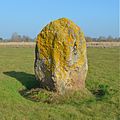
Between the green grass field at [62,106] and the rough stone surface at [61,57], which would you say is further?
the rough stone surface at [61,57]

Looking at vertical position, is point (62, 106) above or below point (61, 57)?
below

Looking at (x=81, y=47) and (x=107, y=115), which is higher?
(x=81, y=47)

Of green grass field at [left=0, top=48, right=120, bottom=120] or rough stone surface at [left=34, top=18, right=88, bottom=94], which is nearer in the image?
green grass field at [left=0, top=48, right=120, bottom=120]

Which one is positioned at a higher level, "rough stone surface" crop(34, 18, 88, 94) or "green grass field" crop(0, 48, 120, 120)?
"rough stone surface" crop(34, 18, 88, 94)

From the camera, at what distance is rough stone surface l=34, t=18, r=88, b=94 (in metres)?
11.2

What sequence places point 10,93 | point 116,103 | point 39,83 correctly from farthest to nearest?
point 39,83 < point 10,93 < point 116,103

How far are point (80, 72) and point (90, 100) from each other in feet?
4.74

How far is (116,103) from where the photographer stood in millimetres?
9852

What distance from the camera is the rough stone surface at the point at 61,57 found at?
11188 millimetres

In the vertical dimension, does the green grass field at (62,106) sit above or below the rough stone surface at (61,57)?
below

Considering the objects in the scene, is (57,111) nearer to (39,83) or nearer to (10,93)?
(10,93)

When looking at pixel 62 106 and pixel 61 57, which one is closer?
pixel 62 106

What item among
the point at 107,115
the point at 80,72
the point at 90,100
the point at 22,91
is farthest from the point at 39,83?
the point at 107,115

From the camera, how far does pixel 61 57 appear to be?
11211 mm
